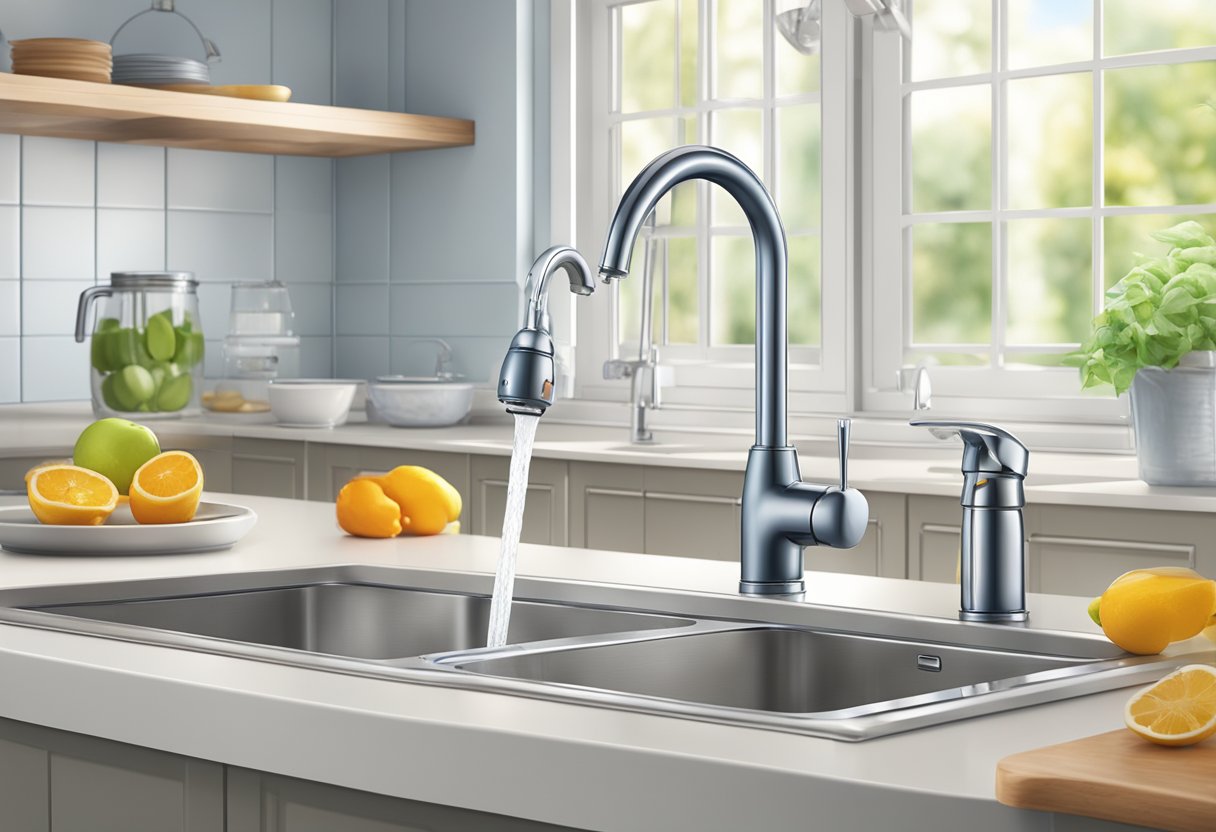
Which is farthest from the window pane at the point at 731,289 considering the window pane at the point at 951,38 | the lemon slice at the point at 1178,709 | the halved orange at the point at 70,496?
the lemon slice at the point at 1178,709

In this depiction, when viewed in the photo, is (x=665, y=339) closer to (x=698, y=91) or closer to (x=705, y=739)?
(x=698, y=91)

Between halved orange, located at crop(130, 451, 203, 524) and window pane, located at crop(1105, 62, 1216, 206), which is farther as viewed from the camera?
window pane, located at crop(1105, 62, 1216, 206)

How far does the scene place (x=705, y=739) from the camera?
2.83ft

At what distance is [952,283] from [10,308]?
2.26 m

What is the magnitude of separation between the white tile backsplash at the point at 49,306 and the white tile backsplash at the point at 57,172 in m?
0.20

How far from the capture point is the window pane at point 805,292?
12.0 feet

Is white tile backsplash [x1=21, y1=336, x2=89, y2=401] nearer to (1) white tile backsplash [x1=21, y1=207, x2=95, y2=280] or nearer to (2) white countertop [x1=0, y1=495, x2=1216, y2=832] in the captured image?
(1) white tile backsplash [x1=21, y1=207, x2=95, y2=280]

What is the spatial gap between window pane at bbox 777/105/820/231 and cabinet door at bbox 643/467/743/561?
91 cm

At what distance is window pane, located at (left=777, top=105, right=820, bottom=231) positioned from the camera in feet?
11.9

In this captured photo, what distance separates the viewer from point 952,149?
3400mm

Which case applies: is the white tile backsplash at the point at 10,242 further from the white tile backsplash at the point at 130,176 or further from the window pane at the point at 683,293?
the window pane at the point at 683,293

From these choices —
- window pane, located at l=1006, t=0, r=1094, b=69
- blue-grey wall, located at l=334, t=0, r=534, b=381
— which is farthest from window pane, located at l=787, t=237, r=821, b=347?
blue-grey wall, located at l=334, t=0, r=534, b=381

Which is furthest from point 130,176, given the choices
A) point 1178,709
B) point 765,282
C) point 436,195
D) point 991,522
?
point 1178,709

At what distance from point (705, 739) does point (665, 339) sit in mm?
3107
